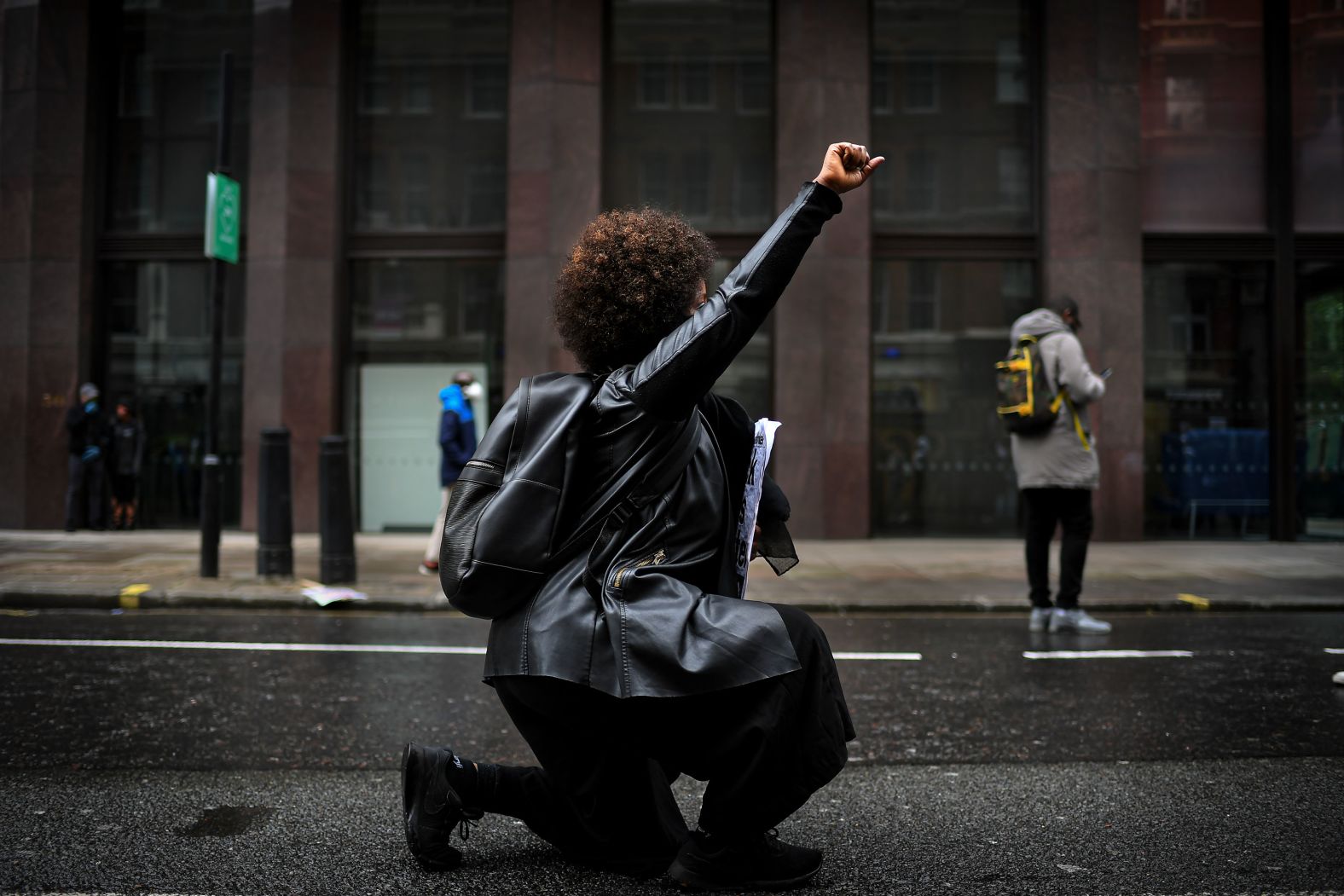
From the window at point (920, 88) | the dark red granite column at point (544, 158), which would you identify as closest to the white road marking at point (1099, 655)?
the dark red granite column at point (544, 158)

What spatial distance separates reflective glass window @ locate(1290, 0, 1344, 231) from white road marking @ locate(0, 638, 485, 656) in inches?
494

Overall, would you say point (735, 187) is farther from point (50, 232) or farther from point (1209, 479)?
point (50, 232)

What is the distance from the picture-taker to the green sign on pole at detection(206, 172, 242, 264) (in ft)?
32.0

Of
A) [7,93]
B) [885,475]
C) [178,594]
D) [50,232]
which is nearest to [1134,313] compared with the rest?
[885,475]

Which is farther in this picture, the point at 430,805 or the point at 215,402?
the point at 215,402

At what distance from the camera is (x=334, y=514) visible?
9148mm

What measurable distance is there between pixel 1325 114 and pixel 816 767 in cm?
1498

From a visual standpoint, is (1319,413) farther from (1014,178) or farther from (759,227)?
(759,227)

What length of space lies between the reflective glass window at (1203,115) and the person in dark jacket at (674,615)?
13040 mm

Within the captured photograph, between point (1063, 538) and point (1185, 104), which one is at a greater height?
point (1185, 104)

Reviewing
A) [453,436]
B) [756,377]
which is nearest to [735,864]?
[453,436]

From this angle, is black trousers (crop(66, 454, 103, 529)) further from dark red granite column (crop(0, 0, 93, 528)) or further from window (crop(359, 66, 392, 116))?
window (crop(359, 66, 392, 116))

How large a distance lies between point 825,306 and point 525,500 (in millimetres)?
11418

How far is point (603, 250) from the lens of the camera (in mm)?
2629
